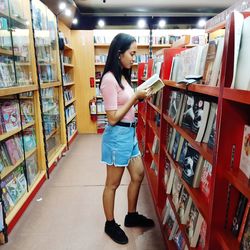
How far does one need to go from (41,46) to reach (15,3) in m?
0.81

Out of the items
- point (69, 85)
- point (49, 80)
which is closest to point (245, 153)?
point (49, 80)

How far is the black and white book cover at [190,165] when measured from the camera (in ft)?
4.68

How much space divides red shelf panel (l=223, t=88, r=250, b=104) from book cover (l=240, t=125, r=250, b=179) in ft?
0.50

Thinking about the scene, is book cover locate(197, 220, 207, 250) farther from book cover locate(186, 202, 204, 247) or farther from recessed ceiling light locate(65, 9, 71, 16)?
recessed ceiling light locate(65, 9, 71, 16)

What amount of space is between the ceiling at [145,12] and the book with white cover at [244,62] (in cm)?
490

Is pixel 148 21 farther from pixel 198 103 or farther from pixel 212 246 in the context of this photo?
pixel 212 246

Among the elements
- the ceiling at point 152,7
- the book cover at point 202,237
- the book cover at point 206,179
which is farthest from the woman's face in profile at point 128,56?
the ceiling at point 152,7

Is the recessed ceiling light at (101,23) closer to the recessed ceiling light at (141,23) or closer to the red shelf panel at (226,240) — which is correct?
the recessed ceiling light at (141,23)

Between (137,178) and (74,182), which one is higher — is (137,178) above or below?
above

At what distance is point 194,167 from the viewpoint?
1.42 meters

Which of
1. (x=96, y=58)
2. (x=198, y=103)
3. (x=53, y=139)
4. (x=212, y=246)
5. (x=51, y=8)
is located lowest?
(x=53, y=139)

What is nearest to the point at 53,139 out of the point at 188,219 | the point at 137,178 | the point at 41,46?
the point at 41,46

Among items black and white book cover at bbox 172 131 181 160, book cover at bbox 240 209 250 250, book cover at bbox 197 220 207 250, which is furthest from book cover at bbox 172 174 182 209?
book cover at bbox 240 209 250 250

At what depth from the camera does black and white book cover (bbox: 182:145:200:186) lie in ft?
4.68
